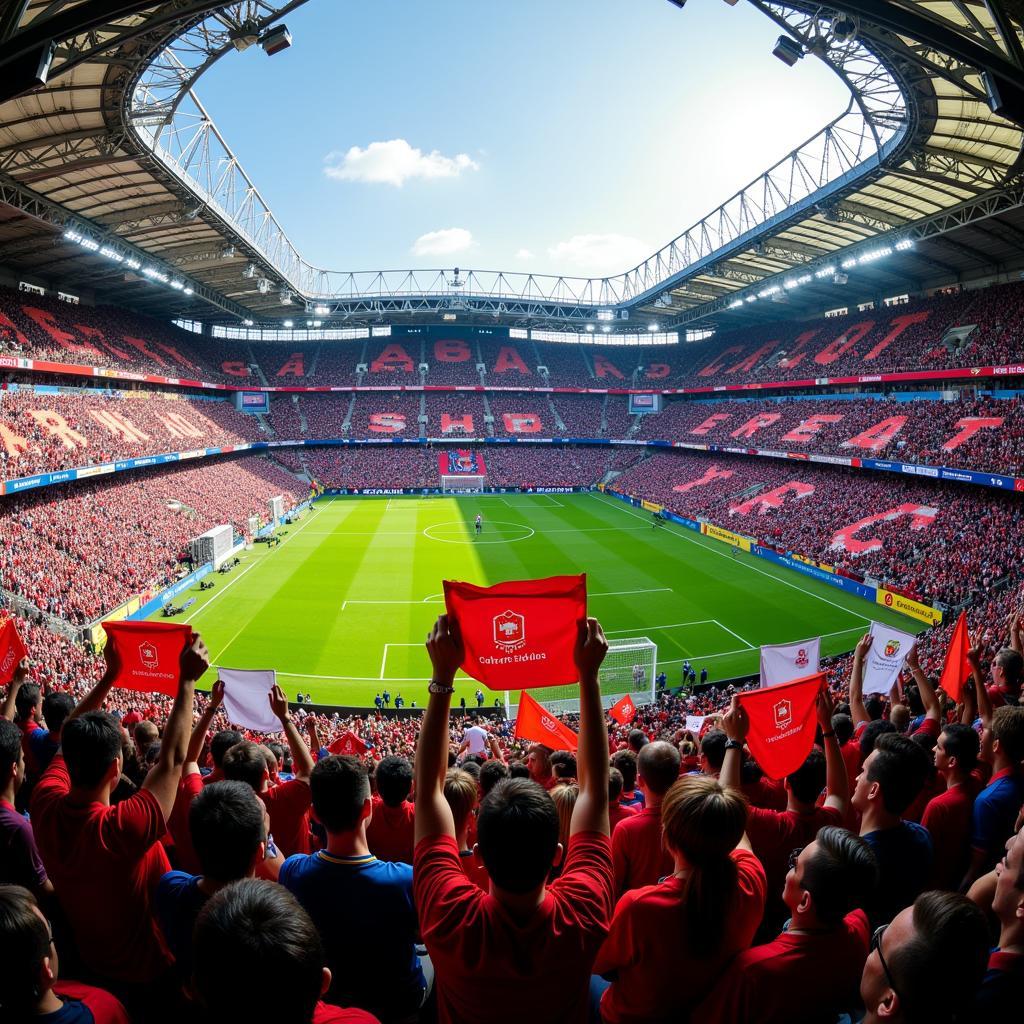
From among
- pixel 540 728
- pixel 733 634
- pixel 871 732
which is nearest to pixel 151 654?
pixel 540 728

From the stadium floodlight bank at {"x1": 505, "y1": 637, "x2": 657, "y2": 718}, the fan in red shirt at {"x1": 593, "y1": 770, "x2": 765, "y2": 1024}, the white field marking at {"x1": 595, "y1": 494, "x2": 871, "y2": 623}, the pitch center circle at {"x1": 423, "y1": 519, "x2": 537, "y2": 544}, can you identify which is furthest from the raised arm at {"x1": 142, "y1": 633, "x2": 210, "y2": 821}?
the pitch center circle at {"x1": 423, "y1": 519, "x2": 537, "y2": 544}

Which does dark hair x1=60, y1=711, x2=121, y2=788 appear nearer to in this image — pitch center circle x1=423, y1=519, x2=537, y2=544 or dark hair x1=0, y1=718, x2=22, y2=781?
dark hair x1=0, y1=718, x2=22, y2=781

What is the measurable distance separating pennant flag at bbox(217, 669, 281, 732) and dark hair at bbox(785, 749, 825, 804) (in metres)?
6.32

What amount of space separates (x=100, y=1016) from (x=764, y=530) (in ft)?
136

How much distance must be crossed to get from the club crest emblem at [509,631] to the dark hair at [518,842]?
6.62 ft

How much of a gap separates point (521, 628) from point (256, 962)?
2816 mm

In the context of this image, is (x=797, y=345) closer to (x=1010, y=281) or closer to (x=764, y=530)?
(x=1010, y=281)


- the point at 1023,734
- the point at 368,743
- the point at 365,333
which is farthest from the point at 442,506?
the point at 1023,734

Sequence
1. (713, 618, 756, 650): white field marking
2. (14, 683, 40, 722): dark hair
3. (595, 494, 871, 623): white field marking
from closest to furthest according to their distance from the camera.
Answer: (14, 683, 40, 722): dark hair, (713, 618, 756, 650): white field marking, (595, 494, 871, 623): white field marking

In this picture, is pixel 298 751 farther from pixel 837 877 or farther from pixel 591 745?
pixel 837 877

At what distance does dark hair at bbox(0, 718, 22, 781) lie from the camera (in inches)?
173

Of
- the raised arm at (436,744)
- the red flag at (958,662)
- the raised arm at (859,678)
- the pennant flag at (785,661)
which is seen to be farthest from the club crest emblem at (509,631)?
the red flag at (958,662)

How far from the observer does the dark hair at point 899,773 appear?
4.02 meters

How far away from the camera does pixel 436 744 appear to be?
2688mm
